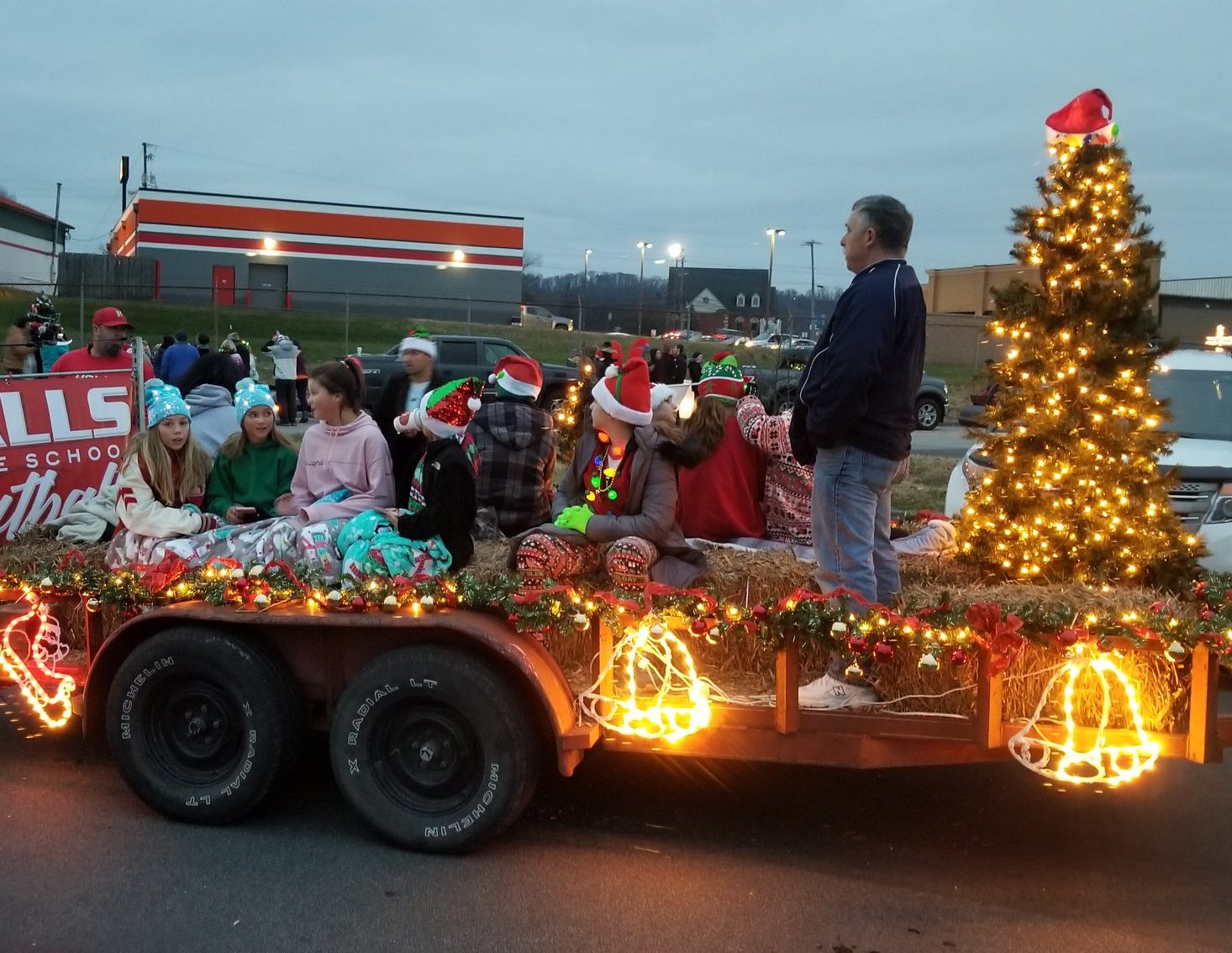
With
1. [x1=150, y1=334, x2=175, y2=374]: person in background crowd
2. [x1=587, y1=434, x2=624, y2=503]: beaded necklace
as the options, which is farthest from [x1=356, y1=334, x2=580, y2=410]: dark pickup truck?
[x1=587, y1=434, x2=624, y2=503]: beaded necklace

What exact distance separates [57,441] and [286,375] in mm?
14988

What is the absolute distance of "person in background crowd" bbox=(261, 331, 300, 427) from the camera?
20.9 metres

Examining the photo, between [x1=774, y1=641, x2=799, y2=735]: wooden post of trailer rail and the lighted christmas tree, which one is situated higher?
the lighted christmas tree

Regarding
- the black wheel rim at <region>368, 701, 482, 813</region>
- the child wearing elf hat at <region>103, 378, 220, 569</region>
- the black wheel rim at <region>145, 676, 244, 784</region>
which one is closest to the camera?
the black wheel rim at <region>368, 701, 482, 813</region>

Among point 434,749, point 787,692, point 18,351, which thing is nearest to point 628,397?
point 787,692

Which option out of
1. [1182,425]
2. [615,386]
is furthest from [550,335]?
[615,386]

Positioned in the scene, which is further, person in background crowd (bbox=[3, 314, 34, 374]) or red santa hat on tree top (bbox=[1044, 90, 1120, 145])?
person in background crowd (bbox=[3, 314, 34, 374])

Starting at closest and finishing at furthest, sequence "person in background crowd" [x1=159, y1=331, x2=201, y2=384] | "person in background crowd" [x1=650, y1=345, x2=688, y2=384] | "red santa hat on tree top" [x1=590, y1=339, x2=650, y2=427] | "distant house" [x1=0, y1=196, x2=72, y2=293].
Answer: "red santa hat on tree top" [x1=590, y1=339, x2=650, y2=427] → "person in background crowd" [x1=159, y1=331, x2=201, y2=384] → "person in background crowd" [x1=650, y1=345, x2=688, y2=384] → "distant house" [x1=0, y1=196, x2=72, y2=293]

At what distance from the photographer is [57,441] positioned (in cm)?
636

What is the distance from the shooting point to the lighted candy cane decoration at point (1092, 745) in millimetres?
3760

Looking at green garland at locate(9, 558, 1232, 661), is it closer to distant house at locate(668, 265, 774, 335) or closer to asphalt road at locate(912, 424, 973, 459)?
asphalt road at locate(912, 424, 973, 459)

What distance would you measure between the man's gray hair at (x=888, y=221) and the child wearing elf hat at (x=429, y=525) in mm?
1892

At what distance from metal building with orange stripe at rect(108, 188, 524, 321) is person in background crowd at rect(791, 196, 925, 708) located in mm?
37502

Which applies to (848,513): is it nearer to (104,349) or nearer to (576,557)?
(576,557)
